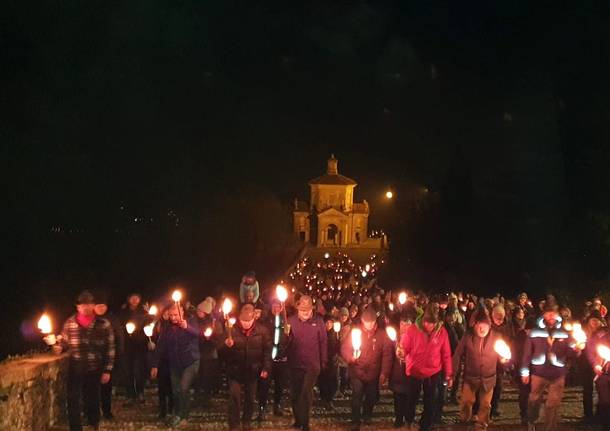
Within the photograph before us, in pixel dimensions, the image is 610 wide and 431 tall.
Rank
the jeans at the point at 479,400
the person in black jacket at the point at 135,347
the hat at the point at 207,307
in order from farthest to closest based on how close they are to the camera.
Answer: the person in black jacket at the point at 135,347 < the hat at the point at 207,307 < the jeans at the point at 479,400

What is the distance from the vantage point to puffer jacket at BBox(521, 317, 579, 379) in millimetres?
11258

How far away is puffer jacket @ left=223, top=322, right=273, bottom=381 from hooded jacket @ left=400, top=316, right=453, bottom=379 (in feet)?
6.09

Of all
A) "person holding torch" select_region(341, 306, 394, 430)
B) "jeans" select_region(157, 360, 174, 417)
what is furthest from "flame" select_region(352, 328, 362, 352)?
"jeans" select_region(157, 360, 174, 417)

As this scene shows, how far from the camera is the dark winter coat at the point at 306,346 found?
11.3m

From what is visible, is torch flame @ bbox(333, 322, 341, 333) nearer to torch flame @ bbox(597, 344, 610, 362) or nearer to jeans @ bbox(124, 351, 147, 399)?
jeans @ bbox(124, 351, 147, 399)

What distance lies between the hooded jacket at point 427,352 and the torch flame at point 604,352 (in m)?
2.18

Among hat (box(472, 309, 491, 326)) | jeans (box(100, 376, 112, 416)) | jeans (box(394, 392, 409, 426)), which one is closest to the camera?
hat (box(472, 309, 491, 326))

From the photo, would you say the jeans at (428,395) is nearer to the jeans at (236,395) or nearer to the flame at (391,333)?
the flame at (391,333)

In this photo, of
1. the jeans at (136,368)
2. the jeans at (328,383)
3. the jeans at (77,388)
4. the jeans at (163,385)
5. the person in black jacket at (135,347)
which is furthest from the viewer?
the jeans at (328,383)

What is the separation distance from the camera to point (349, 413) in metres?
13.9

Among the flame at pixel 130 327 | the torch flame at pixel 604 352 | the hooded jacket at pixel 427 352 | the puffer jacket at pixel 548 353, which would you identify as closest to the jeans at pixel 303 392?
the hooded jacket at pixel 427 352

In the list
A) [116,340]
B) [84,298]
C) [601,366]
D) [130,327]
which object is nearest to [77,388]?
[84,298]

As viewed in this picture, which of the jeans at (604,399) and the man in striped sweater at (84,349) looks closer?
the man in striped sweater at (84,349)

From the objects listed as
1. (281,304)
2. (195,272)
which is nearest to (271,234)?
(195,272)
